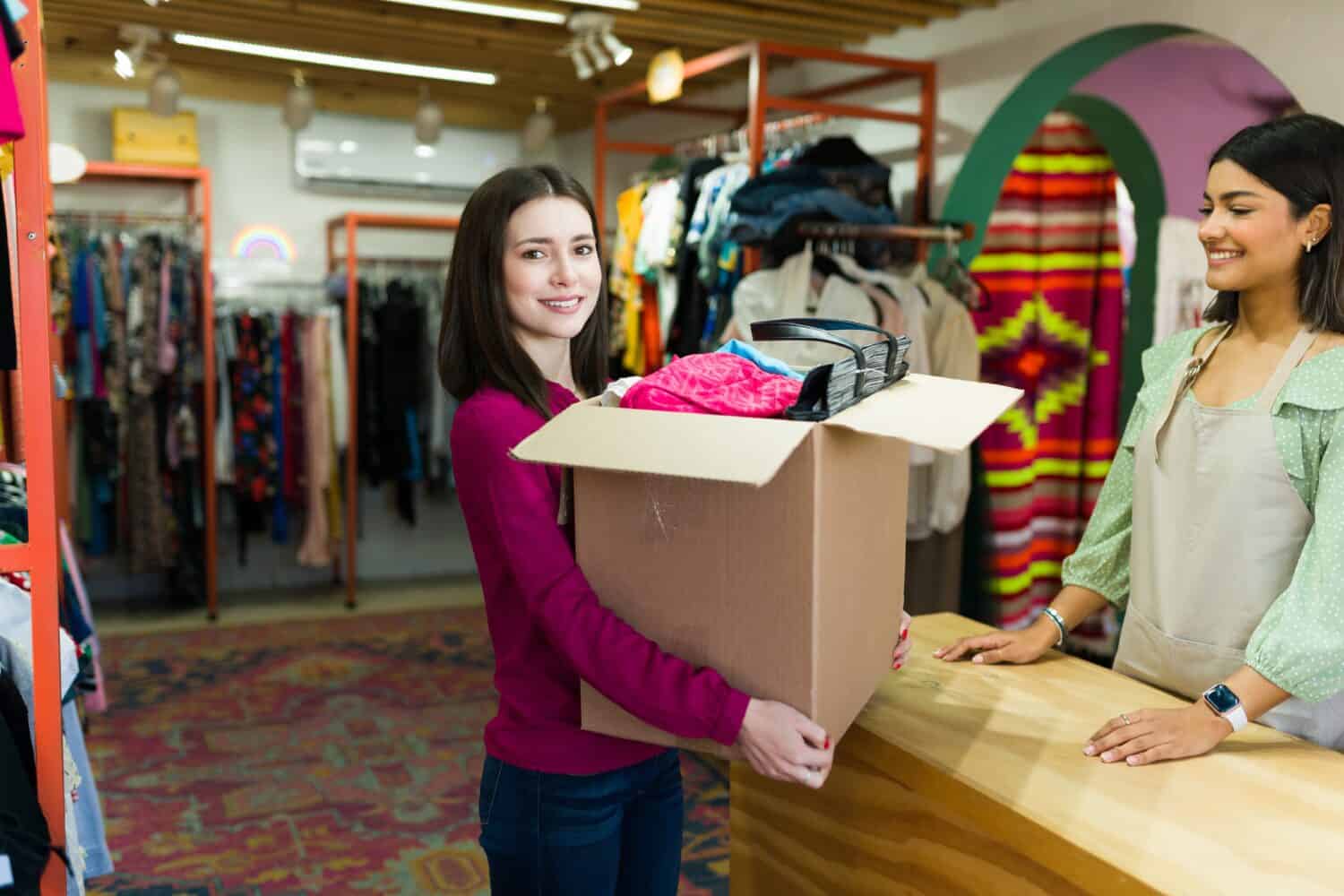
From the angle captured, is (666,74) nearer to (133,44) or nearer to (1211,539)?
(133,44)

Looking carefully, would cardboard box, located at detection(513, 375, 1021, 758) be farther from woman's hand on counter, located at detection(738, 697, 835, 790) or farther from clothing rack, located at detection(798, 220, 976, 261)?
clothing rack, located at detection(798, 220, 976, 261)

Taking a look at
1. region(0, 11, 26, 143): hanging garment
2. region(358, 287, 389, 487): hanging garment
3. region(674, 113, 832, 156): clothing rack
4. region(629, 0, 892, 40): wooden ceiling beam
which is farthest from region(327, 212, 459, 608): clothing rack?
region(0, 11, 26, 143): hanging garment

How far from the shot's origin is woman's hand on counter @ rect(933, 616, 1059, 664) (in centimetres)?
176

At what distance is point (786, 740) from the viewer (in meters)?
1.17

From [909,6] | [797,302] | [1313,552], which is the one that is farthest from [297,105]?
[1313,552]

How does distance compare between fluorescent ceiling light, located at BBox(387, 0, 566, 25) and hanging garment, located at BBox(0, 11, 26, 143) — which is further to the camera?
fluorescent ceiling light, located at BBox(387, 0, 566, 25)

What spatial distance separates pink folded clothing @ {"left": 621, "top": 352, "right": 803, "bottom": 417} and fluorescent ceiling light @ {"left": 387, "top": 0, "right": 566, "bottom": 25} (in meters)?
2.98

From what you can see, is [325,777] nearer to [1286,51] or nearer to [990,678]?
[990,678]

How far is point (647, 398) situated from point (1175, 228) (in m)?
3.69

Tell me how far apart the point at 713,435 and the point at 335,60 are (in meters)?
4.51

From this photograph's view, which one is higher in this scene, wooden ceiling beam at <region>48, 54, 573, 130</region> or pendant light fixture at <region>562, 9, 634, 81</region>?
wooden ceiling beam at <region>48, 54, 573, 130</region>

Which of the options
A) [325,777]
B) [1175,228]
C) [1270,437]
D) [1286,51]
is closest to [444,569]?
[325,777]

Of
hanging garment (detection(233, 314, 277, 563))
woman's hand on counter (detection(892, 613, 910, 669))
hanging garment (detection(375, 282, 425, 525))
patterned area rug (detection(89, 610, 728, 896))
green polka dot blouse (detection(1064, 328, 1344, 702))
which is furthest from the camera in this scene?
hanging garment (detection(375, 282, 425, 525))

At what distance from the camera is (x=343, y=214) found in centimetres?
627
